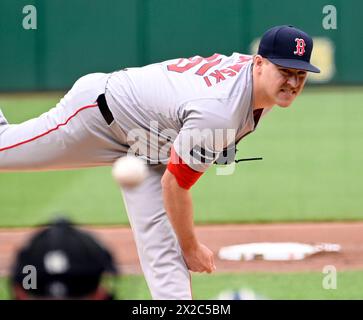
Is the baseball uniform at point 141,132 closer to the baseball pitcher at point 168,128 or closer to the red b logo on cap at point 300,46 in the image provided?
the baseball pitcher at point 168,128

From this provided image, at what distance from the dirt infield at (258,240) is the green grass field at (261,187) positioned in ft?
1.12

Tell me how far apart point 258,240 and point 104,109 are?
3.05m

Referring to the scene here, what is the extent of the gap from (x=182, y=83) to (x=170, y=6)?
9.93 meters

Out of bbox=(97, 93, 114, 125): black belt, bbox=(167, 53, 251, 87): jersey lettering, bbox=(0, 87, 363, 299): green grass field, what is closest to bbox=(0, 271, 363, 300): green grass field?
bbox=(0, 87, 363, 299): green grass field

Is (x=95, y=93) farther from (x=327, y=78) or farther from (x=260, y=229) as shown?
(x=327, y=78)

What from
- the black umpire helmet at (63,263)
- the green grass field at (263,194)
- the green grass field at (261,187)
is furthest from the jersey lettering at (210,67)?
the green grass field at (261,187)

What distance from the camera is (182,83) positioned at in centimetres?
344

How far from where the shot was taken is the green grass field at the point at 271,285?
4828 mm

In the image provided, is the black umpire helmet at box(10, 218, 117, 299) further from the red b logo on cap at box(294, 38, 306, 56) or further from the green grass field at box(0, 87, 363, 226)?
the green grass field at box(0, 87, 363, 226)

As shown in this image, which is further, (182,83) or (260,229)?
(260,229)

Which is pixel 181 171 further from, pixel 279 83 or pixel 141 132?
pixel 279 83

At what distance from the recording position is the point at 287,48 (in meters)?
3.30

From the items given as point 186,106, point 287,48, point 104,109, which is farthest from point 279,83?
point 104,109
